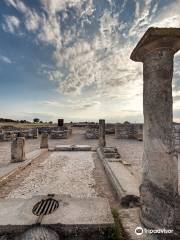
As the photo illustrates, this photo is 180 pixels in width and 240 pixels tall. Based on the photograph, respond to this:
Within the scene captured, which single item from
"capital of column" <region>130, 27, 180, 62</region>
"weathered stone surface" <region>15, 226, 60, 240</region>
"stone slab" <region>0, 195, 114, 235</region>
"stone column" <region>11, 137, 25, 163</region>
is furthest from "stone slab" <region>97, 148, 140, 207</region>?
"stone column" <region>11, 137, 25, 163</region>

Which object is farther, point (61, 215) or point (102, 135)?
point (102, 135)

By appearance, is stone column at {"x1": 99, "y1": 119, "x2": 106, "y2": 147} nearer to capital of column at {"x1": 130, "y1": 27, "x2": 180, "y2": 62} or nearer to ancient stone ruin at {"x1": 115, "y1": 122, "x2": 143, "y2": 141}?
ancient stone ruin at {"x1": 115, "y1": 122, "x2": 143, "y2": 141}

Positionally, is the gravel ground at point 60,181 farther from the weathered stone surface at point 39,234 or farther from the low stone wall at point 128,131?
the low stone wall at point 128,131

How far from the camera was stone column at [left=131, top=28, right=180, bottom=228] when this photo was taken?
2.60 m

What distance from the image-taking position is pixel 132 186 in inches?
175

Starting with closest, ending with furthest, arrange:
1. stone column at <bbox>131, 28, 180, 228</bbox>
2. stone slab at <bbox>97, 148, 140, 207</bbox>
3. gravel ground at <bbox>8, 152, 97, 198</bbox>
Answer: stone column at <bbox>131, 28, 180, 228</bbox>, stone slab at <bbox>97, 148, 140, 207</bbox>, gravel ground at <bbox>8, 152, 97, 198</bbox>

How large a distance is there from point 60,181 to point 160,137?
3.78 meters

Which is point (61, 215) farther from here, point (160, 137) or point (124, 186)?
point (124, 186)

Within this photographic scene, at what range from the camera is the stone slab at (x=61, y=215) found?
2570mm

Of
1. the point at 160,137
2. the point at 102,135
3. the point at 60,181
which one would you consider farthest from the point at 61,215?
the point at 102,135

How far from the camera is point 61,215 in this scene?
279 cm

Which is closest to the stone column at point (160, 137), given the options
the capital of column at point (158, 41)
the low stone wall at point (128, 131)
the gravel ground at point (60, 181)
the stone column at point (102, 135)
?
the capital of column at point (158, 41)

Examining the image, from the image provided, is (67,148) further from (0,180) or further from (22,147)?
(0,180)

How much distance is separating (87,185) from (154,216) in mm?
2753
